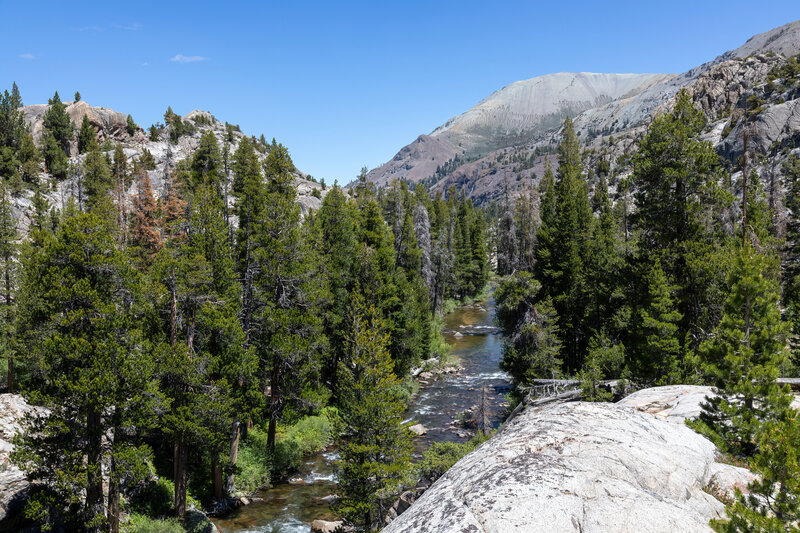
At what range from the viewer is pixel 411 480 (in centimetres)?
1995

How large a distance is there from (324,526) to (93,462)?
956cm

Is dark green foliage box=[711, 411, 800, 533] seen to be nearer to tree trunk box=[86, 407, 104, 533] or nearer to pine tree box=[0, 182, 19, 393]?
tree trunk box=[86, 407, 104, 533]

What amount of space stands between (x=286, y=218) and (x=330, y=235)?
8402mm

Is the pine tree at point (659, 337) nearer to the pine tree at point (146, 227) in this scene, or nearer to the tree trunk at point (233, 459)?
the tree trunk at point (233, 459)

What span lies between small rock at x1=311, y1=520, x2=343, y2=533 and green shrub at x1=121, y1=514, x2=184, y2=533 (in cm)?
536

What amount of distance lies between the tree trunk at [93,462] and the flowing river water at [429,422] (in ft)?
20.4

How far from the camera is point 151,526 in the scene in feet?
55.4

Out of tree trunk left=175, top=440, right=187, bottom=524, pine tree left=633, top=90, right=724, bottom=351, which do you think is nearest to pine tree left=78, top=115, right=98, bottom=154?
tree trunk left=175, top=440, right=187, bottom=524

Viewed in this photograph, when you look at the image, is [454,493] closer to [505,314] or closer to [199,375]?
[199,375]

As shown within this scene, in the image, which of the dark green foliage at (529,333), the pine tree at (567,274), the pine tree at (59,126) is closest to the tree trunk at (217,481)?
the dark green foliage at (529,333)

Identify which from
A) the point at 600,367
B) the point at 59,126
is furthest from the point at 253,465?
the point at 59,126

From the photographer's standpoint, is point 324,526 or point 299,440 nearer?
point 324,526

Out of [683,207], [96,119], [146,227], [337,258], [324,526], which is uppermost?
[96,119]

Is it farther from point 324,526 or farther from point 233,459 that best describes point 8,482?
point 324,526
